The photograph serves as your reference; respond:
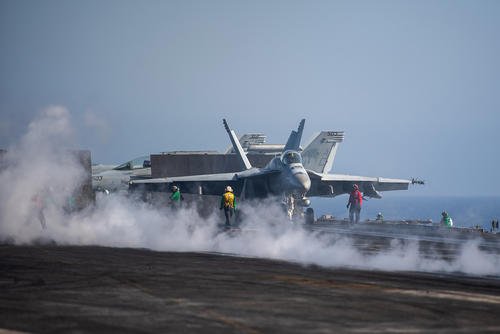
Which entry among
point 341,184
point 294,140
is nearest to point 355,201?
point 294,140

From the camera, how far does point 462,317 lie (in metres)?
11.8

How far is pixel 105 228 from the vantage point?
30.4m

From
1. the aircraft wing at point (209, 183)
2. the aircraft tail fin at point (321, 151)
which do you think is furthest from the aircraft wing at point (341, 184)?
the aircraft tail fin at point (321, 151)

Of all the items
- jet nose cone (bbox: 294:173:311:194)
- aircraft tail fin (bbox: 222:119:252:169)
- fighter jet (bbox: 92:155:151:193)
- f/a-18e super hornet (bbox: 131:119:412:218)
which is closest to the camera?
jet nose cone (bbox: 294:173:311:194)

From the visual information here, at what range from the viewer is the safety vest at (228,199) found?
112 ft

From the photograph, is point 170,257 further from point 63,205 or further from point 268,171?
point 268,171

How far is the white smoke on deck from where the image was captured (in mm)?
25312

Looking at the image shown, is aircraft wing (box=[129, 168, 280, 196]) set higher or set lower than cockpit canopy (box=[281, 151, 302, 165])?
lower

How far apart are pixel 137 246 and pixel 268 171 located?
15.6 m

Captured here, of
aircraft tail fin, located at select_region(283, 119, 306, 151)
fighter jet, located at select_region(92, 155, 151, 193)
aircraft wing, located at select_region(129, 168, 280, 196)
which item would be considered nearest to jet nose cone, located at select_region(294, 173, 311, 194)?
aircraft wing, located at select_region(129, 168, 280, 196)

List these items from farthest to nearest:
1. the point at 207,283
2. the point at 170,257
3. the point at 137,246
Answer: the point at 137,246
the point at 170,257
the point at 207,283

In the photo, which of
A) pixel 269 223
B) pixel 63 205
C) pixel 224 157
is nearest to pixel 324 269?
pixel 63 205

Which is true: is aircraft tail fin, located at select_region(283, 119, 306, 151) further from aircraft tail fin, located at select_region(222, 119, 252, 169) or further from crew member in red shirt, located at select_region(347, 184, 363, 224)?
aircraft tail fin, located at select_region(222, 119, 252, 169)

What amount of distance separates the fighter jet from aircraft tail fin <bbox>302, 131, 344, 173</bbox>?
13.3 meters
